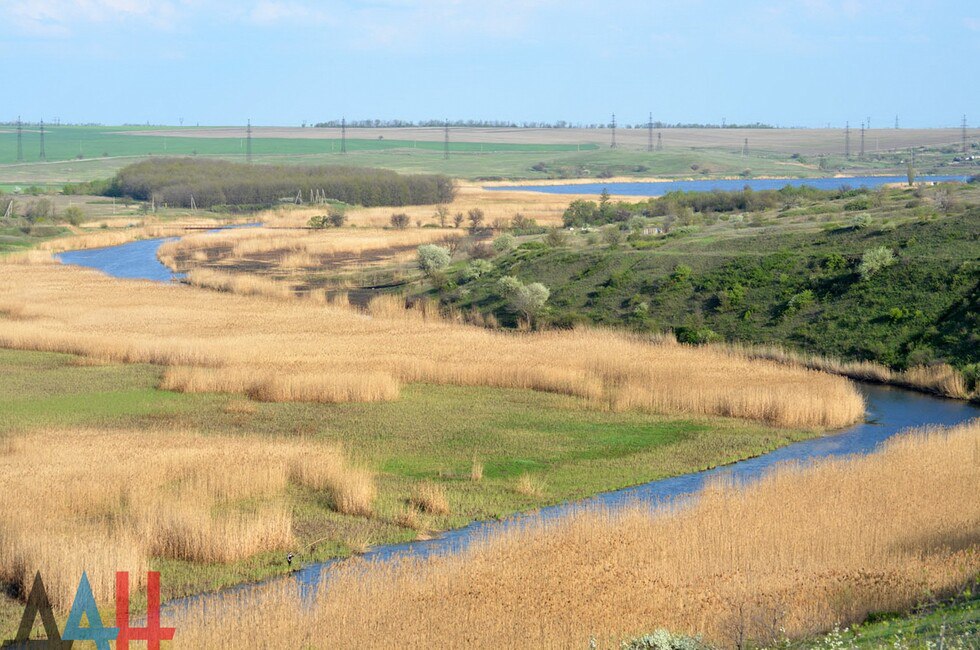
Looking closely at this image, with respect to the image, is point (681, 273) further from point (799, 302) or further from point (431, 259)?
point (431, 259)

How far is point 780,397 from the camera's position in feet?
102

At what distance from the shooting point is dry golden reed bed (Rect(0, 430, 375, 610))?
16.9 metres

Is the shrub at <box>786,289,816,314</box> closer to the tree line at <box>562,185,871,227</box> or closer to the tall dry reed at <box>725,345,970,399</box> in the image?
the tall dry reed at <box>725,345,970,399</box>

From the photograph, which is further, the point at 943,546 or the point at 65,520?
the point at 65,520

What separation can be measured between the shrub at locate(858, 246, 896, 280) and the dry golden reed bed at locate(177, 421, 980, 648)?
2467 cm

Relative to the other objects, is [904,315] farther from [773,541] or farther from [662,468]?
[773,541]

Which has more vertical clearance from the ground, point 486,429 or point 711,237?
point 711,237

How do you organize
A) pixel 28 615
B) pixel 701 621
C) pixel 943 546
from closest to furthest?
pixel 701 621 → pixel 28 615 → pixel 943 546

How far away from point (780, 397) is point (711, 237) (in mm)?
28310

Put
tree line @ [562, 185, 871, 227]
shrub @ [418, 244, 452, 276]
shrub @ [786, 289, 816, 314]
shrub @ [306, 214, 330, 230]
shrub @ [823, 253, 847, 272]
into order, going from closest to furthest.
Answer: shrub @ [786, 289, 816, 314]
shrub @ [823, 253, 847, 272]
shrub @ [418, 244, 452, 276]
tree line @ [562, 185, 871, 227]
shrub @ [306, 214, 330, 230]

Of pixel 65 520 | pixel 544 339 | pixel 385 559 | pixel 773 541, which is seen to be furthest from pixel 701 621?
pixel 544 339

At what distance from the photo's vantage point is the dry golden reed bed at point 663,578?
14.0m

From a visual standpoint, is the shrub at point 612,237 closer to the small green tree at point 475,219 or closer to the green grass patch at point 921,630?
the small green tree at point 475,219

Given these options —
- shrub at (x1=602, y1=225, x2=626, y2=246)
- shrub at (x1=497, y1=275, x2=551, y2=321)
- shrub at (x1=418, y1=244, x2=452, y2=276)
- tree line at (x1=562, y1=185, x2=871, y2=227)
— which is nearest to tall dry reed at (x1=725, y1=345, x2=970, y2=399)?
shrub at (x1=497, y1=275, x2=551, y2=321)
